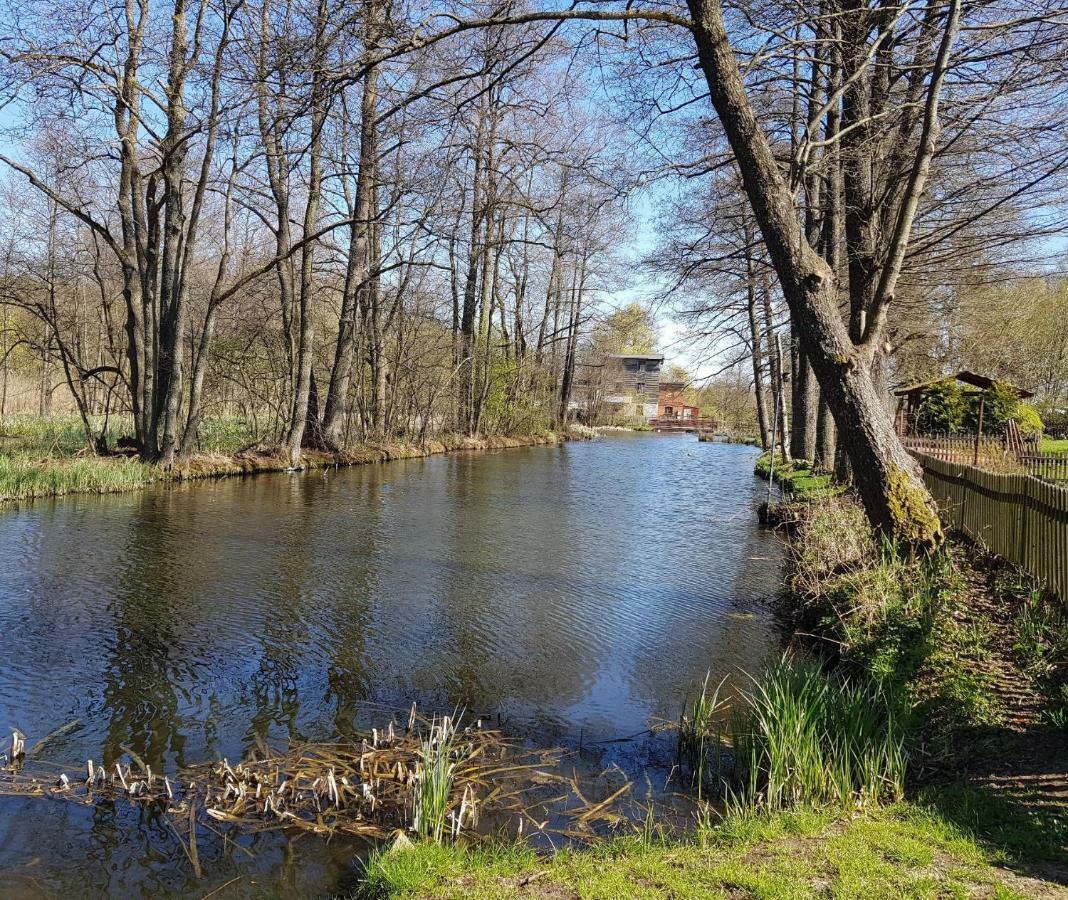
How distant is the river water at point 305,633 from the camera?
3.83 m

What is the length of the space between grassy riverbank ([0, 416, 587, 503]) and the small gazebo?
15347 millimetres

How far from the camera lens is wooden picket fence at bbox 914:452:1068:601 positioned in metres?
6.19

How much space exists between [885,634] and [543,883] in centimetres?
386

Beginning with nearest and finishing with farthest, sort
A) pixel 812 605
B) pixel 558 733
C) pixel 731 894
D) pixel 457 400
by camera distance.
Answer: pixel 731 894
pixel 558 733
pixel 812 605
pixel 457 400

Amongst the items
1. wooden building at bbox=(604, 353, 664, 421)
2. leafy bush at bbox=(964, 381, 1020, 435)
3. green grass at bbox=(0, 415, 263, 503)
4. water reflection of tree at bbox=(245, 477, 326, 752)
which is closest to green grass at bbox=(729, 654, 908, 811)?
water reflection of tree at bbox=(245, 477, 326, 752)

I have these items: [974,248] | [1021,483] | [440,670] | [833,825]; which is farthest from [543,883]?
[974,248]

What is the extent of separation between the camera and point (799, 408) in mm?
19484

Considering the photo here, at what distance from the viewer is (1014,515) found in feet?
23.9

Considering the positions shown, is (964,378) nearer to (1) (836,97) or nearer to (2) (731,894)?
(1) (836,97)

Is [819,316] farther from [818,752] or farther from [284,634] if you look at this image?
[284,634]

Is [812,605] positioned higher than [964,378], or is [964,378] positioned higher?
[964,378]

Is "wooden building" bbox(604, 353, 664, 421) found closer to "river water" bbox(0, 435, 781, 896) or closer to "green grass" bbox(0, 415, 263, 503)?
"green grass" bbox(0, 415, 263, 503)

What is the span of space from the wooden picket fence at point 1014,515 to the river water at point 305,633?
228cm

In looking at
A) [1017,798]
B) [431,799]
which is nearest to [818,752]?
[1017,798]
